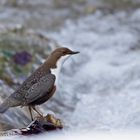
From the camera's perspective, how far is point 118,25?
39.8ft

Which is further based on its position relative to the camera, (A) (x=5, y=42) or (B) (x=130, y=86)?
(A) (x=5, y=42)

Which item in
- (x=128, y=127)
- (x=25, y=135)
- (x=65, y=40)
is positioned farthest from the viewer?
(x=65, y=40)

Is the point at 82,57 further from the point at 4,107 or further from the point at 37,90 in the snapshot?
the point at 4,107

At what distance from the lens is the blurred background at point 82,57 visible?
741cm

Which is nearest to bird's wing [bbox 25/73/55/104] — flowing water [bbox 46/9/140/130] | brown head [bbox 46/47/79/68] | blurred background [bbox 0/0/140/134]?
brown head [bbox 46/47/79/68]

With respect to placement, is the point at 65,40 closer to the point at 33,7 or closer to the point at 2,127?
the point at 33,7

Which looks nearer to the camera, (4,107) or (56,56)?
(4,107)

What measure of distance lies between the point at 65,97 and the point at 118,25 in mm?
4040

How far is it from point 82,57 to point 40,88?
4.49 metres

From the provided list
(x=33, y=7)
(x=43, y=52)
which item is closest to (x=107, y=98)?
(x=43, y=52)

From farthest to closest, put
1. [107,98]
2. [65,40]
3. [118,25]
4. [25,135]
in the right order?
1. [118,25]
2. [65,40]
3. [107,98]
4. [25,135]

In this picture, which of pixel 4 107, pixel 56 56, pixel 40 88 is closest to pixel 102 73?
pixel 56 56

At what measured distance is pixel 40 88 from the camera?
18.7 ft

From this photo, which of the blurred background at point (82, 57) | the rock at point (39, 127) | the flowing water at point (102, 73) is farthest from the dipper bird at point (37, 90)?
the flowing water at point (102, 73)
